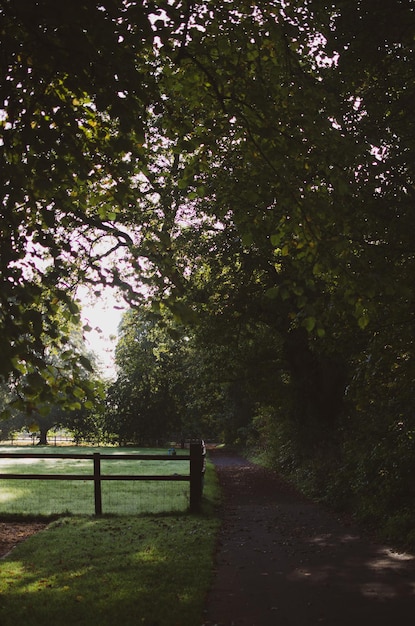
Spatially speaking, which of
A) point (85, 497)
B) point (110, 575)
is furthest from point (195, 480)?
point (85, 497)

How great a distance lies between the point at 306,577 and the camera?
7.15 meters

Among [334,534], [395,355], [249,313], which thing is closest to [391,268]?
[395,355]

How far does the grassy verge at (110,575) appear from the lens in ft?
18.7

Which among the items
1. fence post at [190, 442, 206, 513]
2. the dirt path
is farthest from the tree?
fence post at [190, 442, 206, 513]

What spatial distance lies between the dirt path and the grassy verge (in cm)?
33

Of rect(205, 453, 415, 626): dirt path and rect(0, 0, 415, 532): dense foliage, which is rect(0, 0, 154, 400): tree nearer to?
rect(0, 0, 415, 532): dense foliage

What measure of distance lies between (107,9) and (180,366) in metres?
27.1

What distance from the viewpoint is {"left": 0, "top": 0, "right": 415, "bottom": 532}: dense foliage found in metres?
4.79

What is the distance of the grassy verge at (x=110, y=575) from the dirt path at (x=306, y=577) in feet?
1.09

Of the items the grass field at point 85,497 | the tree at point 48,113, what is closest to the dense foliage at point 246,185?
the tree at point 48,113

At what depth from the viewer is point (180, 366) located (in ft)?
103

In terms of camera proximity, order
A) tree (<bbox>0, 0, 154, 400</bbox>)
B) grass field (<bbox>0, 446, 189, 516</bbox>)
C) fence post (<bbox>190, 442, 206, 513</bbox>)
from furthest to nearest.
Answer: grass field (<bbox>0, 446, 189, 516</bbox>) → fence post (<bbox>190, 442, 206, 513</bbox>) → tree (<bbox>0, 0, 154, 400</bbox>)

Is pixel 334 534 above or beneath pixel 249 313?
beneath

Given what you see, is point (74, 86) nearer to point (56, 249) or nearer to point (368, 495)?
point (56, 249)
